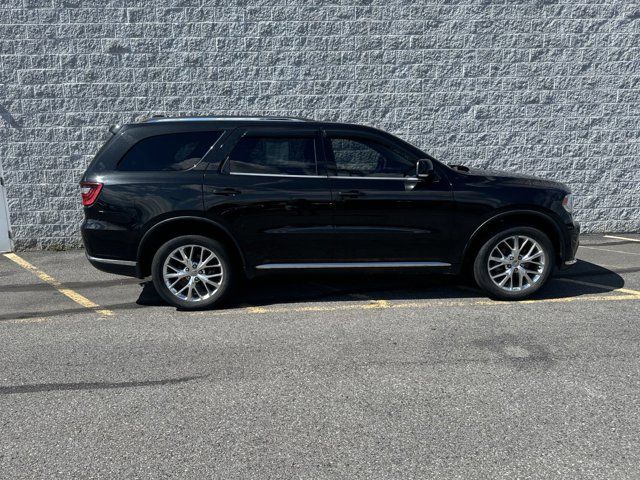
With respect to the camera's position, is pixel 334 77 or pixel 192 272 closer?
pixel 192 272

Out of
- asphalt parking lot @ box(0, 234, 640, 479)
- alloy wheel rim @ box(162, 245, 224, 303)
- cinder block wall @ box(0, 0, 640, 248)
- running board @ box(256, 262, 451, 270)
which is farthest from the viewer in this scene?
cinder block wall @ box(0, 0, 640, 248)

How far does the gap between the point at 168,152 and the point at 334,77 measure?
4.31 m

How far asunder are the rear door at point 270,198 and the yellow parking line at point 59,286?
158 centimetres

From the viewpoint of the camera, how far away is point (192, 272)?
5.79 m

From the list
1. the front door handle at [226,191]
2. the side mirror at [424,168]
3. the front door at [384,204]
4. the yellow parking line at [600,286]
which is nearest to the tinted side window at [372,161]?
the front door at [384,204]

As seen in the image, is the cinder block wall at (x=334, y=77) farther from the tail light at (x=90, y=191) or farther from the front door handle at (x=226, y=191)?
the front door handle at (x=226, y=191)

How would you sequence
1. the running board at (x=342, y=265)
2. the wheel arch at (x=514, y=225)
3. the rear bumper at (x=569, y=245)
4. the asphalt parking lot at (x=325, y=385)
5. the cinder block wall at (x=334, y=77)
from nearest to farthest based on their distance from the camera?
the asphalt parking lot at (x=325, y=385) → the running board at (x=342, y=265) → the wheel arch at (x=514, y=225) → the rear bumper at (x=569, y=245) → the cinder block wall at (x=334, y=77)

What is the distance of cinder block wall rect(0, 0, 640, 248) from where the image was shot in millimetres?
8977

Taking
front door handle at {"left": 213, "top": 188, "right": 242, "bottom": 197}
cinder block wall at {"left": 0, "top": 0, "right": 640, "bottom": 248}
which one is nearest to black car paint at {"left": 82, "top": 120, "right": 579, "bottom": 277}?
front door handle at {"left": 213, "top": 188, "right": 242, "bottom": 197}

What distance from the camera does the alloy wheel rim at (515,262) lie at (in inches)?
238

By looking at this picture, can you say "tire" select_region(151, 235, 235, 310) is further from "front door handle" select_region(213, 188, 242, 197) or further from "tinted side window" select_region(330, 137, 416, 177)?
"tinted side window" select_region(330, 137, 416, 177)

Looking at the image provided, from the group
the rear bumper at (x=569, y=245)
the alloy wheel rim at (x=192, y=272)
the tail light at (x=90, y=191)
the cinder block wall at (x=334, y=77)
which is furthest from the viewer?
the cinder block wall at (x=334, y=77)

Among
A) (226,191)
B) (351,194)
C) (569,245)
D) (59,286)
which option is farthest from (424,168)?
(59,286)

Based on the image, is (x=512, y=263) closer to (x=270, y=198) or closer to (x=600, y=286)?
(x=600, y=286)
